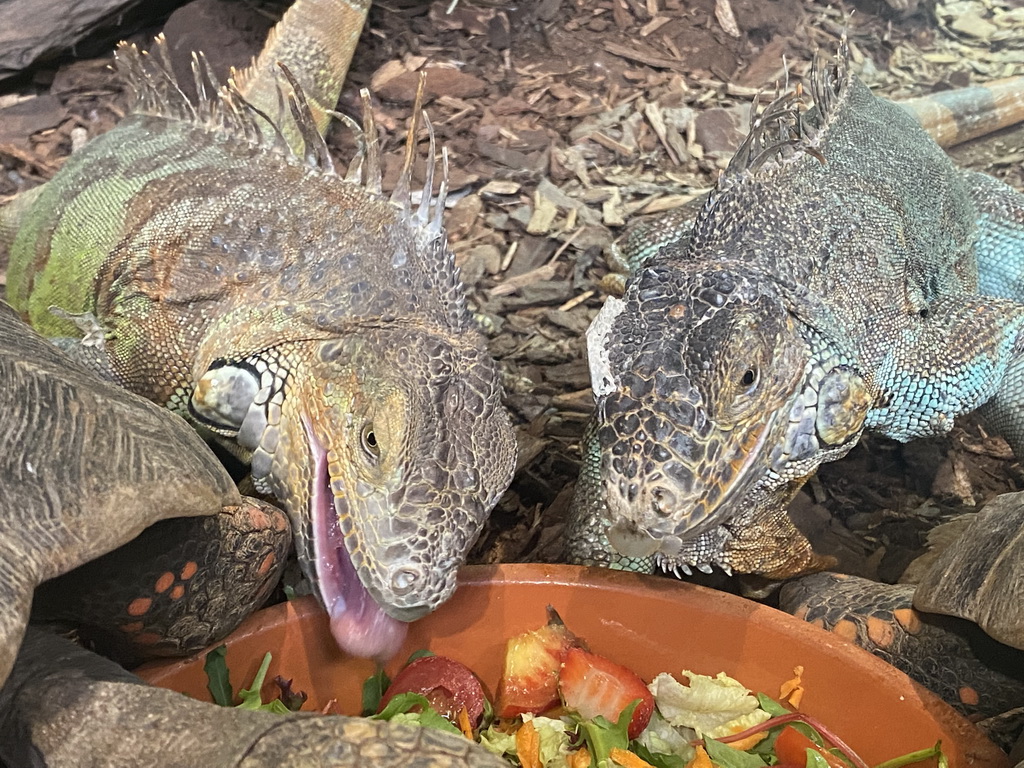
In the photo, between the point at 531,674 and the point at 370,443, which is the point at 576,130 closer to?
the point at 370,443

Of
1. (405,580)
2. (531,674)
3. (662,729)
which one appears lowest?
(662,729)

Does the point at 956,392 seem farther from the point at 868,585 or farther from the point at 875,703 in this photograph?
the point at 875,703

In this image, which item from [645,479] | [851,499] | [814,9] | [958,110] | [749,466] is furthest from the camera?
[814,9]

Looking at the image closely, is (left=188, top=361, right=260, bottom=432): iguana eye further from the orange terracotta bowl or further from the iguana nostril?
the iguana nostril

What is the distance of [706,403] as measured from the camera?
7.10ft

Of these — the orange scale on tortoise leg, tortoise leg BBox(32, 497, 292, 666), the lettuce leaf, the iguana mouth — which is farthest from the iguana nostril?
the lettuce leaf

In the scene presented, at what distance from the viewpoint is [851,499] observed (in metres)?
3.36

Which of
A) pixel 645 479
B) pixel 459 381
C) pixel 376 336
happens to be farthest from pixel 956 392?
pixel 376 336

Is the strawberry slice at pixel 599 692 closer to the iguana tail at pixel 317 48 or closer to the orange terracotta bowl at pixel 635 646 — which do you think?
the orange terracotta bowl at pixel 635 646

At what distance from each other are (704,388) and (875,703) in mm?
837

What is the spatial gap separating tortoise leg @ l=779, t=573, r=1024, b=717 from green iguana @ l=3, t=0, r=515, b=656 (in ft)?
3.38

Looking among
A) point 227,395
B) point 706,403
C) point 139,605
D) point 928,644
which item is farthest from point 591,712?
point 227,395

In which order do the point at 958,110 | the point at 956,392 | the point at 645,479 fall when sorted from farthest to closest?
the point at 958,110 → the point at 956,392 → the point at 645,479

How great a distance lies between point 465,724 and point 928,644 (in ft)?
3.90
